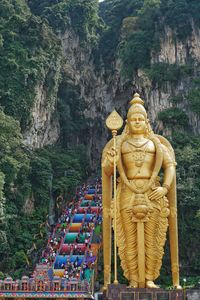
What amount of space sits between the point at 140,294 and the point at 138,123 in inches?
117

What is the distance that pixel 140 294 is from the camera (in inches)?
343

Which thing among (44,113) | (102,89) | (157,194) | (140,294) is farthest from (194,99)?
(140,294)

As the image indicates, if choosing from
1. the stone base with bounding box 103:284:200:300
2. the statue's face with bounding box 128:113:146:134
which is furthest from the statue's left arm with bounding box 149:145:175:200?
the stone base with bounding box 103:284:200:300

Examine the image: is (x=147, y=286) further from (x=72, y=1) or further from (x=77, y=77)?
(x=72, y=1)

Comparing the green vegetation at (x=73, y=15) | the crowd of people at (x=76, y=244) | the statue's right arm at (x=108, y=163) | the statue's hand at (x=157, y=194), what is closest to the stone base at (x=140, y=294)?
the statue's hand at (x=157, y=194)

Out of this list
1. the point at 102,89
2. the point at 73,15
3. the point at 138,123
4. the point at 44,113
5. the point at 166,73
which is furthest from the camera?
the point at 73,15

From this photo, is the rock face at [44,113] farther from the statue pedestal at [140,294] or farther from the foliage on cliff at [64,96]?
the statue pedestal at [140,294]

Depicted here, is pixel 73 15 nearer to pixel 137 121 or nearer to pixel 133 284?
pixel 137 121

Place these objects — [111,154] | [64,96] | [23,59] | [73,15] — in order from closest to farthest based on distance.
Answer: [111,154]
[23,59]
[64,96]
[73,15]

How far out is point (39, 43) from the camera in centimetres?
2825

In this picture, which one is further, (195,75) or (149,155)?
(195,75)

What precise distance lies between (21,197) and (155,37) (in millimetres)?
13145

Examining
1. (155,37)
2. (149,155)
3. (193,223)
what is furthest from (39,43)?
(149,155)

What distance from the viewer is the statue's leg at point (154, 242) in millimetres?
9258
